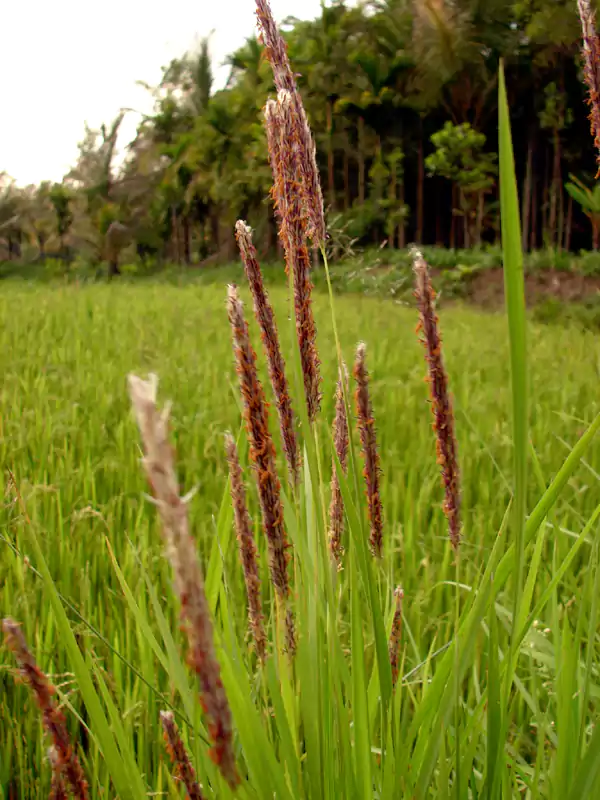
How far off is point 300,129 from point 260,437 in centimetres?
24

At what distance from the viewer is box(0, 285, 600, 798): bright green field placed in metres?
1.26

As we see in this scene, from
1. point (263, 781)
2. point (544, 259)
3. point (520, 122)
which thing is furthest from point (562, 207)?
point (263, 781)

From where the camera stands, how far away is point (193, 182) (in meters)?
23.5

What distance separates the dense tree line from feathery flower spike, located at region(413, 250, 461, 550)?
1240 centimetres

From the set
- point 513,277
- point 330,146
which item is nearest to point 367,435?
point 513,277

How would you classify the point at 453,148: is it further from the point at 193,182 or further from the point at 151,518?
the point at 151,518

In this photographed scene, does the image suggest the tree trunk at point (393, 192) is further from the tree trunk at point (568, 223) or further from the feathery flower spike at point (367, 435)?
the feathery flower spike at point (367, 435)

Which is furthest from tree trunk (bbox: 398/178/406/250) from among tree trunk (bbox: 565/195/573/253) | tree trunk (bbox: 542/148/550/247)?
tree trunk (bbox: 565/195/573/253)

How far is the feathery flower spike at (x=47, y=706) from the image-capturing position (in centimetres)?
43

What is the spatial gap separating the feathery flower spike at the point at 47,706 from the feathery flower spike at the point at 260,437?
0.68 ft

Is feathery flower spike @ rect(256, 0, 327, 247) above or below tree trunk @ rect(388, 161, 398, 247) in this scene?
below

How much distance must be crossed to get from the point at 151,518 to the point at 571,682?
64.9 inches

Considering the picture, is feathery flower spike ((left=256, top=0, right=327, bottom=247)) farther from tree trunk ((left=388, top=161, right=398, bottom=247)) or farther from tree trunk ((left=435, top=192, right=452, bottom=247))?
tree trunk ((left=435, top=192, right=452, bottom=247))

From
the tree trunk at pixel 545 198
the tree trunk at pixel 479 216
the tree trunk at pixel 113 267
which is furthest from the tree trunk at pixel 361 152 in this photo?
the tree trunk at pixel 113 267
